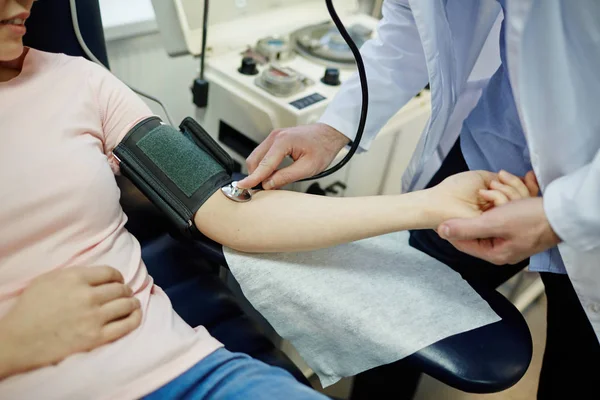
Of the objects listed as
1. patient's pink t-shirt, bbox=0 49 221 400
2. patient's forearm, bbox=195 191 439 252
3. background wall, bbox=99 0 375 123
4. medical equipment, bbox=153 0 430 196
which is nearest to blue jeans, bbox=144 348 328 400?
patient's pink t-shirt, bbox=0 49 221 400

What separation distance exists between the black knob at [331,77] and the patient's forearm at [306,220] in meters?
0.52

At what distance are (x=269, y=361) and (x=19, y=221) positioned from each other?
44cm

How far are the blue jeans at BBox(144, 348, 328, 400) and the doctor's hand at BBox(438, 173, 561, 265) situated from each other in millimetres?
301

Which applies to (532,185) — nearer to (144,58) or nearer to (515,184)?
(515,184)

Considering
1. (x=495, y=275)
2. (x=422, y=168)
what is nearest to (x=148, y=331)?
(x=422, y=168)

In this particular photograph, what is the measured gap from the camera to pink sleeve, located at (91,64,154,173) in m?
0.86

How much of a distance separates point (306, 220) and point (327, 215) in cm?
3

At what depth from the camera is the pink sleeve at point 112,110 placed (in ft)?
2.81

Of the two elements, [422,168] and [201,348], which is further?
[422,168]

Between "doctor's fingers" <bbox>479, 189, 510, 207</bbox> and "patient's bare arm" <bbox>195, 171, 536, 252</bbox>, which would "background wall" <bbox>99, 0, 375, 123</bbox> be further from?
"doctor's fingers" <bbox>479, 189, 510, 207</bbox>

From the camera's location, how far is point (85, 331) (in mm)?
671

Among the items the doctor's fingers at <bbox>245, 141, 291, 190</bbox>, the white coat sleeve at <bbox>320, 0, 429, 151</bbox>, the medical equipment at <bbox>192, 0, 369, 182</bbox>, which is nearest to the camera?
the doctor's fingers at <bbox>245, 141, 291, 190</bbox>

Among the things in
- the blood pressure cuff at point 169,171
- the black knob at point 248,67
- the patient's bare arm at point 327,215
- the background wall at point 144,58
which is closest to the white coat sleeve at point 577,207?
the patient's bare arm at point 327,215

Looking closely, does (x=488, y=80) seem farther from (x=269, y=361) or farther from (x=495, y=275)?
(x=269, y=361)
